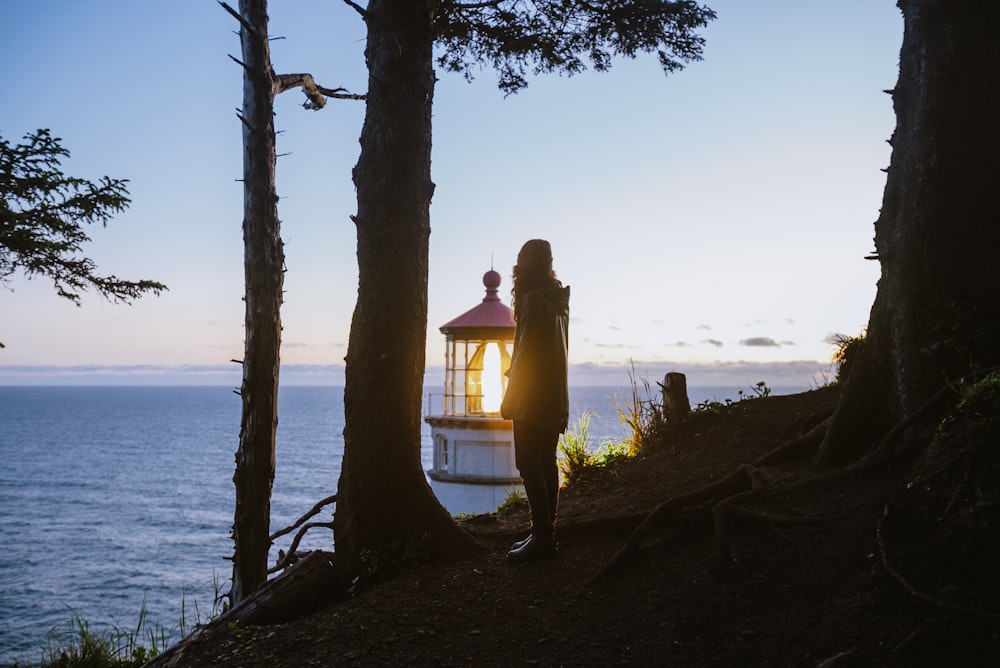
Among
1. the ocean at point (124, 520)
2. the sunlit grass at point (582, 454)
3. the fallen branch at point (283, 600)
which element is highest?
the sunlit grass at point (582, 454)

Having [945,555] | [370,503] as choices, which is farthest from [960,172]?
[370,503]

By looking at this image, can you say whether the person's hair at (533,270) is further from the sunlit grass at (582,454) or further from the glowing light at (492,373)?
the glowing light at (492,373)

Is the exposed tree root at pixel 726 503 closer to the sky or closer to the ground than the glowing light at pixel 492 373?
closer to the ground

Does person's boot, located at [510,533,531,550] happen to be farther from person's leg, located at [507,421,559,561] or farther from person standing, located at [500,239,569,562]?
person standing, located at [500,239,569,562]

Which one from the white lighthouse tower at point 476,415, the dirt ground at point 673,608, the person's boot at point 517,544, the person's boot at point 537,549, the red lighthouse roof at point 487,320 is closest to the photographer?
the dirt ground at point 673,608

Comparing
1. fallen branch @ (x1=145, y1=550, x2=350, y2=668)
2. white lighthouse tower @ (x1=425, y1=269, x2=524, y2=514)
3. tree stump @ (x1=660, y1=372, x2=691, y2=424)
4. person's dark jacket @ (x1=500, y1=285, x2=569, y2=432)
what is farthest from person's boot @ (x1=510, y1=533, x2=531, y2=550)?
white lighthouse tower @ (x1=425, y1=269, x2=524, y2=514)

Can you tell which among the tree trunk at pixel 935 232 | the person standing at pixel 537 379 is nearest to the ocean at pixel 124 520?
the person standing at pixel 537 379

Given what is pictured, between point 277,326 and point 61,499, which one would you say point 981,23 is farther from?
point 61,499

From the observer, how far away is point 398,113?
227 inches

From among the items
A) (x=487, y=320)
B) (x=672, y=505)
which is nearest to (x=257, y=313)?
(x=672, y=505)

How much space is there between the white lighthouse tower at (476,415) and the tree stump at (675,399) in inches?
255

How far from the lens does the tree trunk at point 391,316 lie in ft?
18.0

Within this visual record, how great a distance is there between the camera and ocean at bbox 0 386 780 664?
81.1ft

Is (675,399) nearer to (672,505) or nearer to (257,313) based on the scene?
(672,505)
